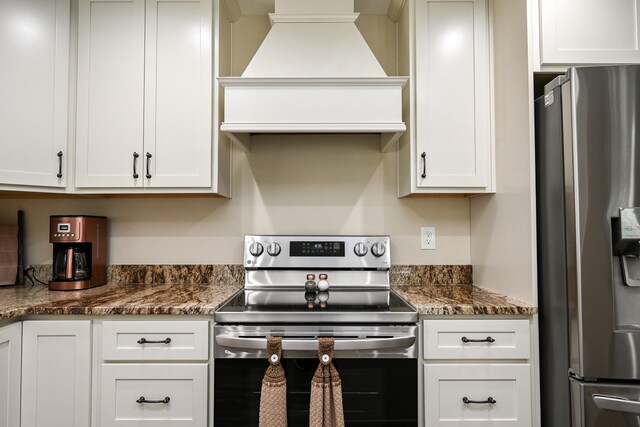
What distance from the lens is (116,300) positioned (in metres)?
1.58

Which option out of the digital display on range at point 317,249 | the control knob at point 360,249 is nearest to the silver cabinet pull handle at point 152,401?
the digital display on range at point 317,249

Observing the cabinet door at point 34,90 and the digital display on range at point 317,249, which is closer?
the cabinet door at point 34,90

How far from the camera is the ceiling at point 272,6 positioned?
202 cm

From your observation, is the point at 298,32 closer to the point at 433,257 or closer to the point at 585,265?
the point at 433,257

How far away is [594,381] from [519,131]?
0.96 metres

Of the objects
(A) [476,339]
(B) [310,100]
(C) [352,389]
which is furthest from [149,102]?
(A) [476,339]

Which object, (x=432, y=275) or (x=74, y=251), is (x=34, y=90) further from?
(x=432, y=275)

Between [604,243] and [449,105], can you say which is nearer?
[604,243]

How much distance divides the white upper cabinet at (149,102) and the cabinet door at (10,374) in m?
0.72

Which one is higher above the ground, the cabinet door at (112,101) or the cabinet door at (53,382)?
the cabinet door at (112,101)

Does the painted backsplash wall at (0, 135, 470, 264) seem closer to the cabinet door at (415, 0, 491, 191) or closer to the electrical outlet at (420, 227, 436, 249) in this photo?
the electrical outlet at (420, 227, 436, 249)

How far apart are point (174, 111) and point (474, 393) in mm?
1798

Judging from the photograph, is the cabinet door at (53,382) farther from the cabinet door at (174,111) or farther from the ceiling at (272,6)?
the ceiling at (272,6)

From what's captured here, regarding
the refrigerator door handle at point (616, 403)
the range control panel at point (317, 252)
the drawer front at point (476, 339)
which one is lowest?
the refrigerator door handle at point (616, 403)
